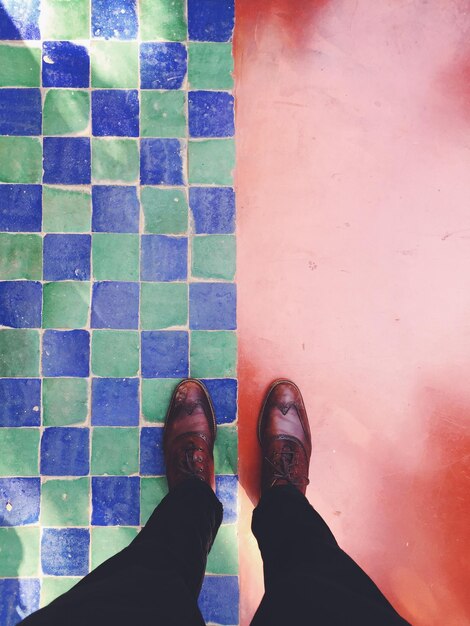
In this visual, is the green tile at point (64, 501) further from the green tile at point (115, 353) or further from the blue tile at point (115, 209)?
the blue tile at point (115, 209)

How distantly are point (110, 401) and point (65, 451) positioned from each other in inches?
8.7

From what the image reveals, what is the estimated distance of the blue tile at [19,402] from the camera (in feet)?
5.02

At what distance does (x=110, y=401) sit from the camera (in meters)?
1.53

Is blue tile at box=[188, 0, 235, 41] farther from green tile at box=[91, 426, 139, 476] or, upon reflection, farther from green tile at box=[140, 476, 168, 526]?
green tile at box=[140, 476, 168, 526]

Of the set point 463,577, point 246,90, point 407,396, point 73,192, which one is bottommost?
point 463,577

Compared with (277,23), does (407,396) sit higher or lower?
lower

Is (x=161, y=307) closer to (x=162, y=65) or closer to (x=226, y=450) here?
(x=226, y=450)

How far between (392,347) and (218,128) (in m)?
0.94

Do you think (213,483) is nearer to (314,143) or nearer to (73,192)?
(73,192)

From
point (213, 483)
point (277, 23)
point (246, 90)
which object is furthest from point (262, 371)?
point (277, 23)

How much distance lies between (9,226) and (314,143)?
106cm

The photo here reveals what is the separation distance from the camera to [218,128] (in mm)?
1557

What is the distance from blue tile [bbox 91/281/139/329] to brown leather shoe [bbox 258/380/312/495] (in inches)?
→ 21.0

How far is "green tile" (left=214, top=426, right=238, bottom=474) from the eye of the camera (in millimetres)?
1550
